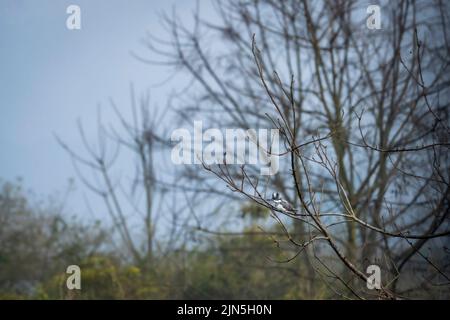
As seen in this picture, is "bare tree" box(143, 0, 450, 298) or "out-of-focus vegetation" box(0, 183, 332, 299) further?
"out-of-focus vegetation" box(0, 183, 332, 299)

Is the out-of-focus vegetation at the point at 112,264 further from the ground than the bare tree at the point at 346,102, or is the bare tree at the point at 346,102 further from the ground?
the bare tree at the point at 346,102

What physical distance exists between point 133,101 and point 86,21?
94 centimetres

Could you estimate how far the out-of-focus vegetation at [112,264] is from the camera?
20.6 ft

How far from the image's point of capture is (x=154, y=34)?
21.3 ft

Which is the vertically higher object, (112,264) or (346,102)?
(346,102)

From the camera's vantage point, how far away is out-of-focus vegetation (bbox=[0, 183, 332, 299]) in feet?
20.6

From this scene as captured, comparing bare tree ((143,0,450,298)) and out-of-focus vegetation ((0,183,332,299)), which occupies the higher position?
bare tree ((143,0,450,298))

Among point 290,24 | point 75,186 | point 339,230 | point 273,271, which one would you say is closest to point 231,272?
point 273,271

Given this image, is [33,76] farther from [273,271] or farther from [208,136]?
[273,271]

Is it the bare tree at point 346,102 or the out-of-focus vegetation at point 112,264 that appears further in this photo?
the out-of-focus vegetation at point 112,264

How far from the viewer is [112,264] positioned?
21.7ft
